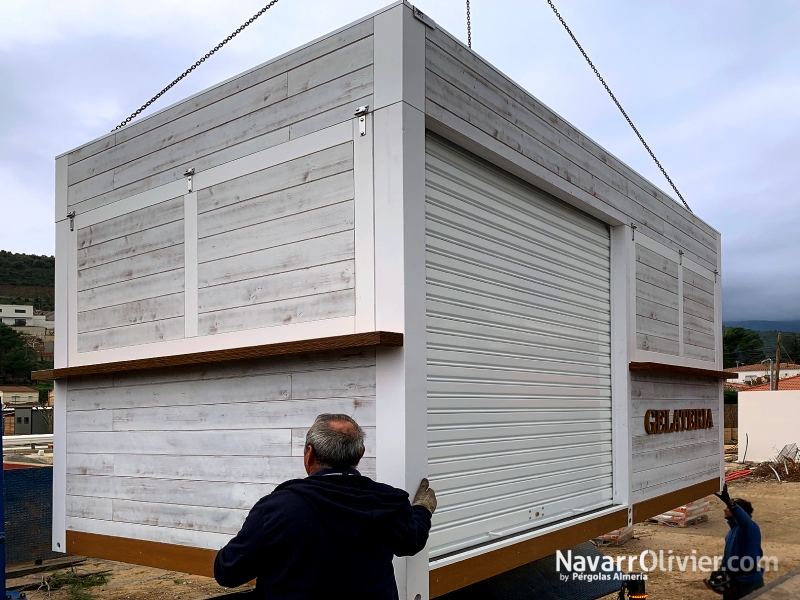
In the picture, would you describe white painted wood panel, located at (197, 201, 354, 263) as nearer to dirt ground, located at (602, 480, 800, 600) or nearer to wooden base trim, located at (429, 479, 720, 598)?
wooden base trim, located at (429, 479, 720, 598)

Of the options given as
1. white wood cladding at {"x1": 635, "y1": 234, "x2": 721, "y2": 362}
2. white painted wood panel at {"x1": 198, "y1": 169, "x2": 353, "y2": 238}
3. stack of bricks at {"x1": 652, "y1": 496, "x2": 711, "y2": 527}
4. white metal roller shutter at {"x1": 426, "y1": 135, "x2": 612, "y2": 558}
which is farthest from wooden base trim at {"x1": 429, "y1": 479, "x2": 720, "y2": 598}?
stack of bricks at {"x1": 652, "y1": 496, "x2": 711, "y2": 527}

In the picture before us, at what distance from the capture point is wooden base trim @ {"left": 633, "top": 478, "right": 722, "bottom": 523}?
605 centimetres

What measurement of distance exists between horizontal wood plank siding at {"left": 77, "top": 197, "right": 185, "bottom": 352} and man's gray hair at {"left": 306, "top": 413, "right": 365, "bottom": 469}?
1.93m

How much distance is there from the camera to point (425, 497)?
334 cm

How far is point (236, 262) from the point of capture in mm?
4094

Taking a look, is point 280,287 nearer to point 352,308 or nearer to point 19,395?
point 352,308

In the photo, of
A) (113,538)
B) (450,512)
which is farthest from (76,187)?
(450,512)

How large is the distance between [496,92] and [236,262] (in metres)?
1.80

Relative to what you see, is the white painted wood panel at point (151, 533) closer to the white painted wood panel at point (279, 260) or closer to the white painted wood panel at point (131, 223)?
the white painted wood panel at point (279, 260)

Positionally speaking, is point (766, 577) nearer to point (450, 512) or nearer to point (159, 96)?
point (450, 512)

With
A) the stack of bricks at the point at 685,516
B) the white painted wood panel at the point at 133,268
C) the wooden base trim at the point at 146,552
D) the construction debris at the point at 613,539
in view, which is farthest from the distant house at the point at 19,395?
the white painted wood panel at the point at 133,268

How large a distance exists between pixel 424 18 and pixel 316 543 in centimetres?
255

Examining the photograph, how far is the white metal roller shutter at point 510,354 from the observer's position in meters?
3.85

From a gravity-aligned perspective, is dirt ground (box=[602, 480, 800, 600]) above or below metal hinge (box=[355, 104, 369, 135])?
below
